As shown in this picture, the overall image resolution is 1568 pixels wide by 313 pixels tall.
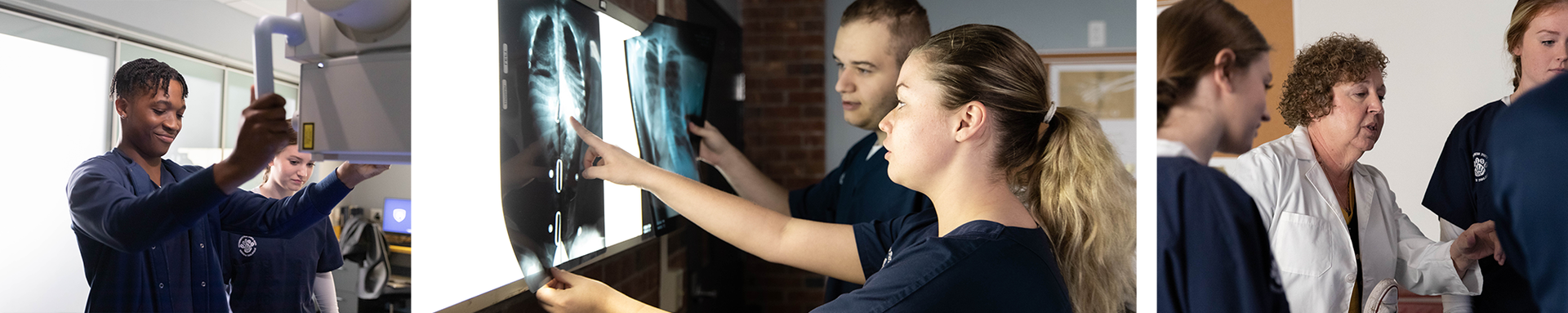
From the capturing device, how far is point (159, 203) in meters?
1.00

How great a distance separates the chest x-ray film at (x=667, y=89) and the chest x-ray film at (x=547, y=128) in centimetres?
20

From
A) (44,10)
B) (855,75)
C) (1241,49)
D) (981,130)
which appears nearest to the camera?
(44,10)

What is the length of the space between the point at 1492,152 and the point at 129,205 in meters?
2.42

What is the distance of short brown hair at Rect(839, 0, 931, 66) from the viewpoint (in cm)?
191

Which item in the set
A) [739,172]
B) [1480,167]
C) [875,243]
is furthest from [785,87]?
[1480,167]

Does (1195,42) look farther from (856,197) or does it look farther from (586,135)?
(586,135)

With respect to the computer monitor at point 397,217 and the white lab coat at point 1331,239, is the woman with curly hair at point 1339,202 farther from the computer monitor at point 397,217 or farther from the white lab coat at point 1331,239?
the computer monitor at point 397,217

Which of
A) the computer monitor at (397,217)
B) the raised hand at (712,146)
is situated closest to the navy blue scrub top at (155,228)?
the computer monitor at (397,217)

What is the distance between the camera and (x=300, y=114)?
109cm

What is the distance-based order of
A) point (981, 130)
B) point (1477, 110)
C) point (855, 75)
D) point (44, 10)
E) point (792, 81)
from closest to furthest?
point (44, 10) → point (981, 130) → point (1477, 110) → point (855, 75) → point (792, 81)

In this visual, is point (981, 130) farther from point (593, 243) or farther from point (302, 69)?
point (302, 69)

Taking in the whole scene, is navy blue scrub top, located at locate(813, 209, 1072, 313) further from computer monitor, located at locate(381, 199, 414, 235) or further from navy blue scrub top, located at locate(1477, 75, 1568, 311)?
navy blue scrub top, located at locate(1477, 75, 1568, 311)

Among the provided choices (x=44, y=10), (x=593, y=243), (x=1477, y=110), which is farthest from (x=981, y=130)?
(x=44, y=10)

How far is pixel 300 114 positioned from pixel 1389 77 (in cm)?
209
